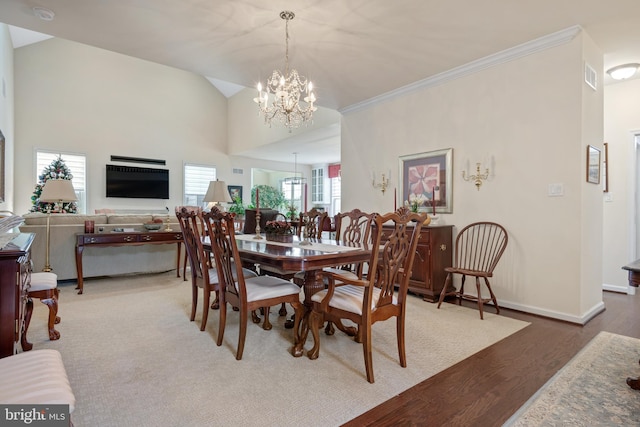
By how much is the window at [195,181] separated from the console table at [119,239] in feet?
16.2

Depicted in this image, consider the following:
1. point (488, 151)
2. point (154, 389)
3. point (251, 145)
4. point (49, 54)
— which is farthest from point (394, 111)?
point (49, 54)

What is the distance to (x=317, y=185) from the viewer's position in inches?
442

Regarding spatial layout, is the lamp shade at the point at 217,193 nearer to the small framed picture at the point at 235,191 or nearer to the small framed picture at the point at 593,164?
the small framed picture at the point at 235,191

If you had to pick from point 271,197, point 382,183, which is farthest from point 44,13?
point 271,197

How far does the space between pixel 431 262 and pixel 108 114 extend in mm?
8337

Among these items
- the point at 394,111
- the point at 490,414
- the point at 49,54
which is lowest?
the point at 490,414

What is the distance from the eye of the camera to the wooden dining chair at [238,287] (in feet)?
7.06

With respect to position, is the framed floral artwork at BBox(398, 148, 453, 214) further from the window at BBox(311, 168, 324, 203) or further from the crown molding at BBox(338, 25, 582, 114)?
the window at BBox(311, 168, 324, 203)

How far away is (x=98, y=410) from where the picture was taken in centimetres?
164

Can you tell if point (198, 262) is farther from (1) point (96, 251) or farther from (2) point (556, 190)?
(2) point (556, 190)

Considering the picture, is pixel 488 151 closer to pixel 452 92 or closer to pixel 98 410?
pixel 452 92

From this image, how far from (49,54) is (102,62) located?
1001mm

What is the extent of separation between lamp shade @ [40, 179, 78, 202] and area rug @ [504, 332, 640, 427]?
16.0 ft

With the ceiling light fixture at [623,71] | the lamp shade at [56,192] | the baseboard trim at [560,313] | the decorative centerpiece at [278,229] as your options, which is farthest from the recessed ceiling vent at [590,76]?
the lamp shade at [56,192]
